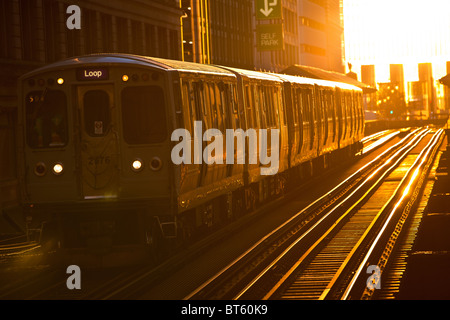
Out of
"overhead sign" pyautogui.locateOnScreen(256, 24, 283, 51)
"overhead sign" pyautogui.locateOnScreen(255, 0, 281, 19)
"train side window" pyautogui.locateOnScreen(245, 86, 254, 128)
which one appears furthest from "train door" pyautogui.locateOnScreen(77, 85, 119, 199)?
"overhead sign" pyautogui.locateOnScreen(256, 24, 283, 51)

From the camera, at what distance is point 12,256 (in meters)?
18.9

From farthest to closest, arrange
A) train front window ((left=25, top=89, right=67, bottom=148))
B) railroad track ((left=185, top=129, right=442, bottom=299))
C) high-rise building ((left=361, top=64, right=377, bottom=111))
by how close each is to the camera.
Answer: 1. high-rise building ((left=361, top=64, right=377, bottom=111))
2. train front window ((left=25, top=89, right=67, bottom=148))
3. railroad track ((left=185, top=129, right=442, bottom=299))

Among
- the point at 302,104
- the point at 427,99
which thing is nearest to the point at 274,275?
the point at 302,104

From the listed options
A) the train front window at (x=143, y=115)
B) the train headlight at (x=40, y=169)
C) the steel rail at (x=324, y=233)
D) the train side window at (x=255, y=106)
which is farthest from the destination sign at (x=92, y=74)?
the train side window at (x=255, y=106)

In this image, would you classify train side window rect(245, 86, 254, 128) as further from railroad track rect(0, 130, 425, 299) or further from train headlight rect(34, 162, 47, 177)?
train headlight rect(34, 162, 47, 177)

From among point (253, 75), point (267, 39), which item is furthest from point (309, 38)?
point (253, 75)

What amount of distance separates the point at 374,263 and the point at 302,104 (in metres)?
15.6

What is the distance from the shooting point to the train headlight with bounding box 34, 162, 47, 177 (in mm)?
17016

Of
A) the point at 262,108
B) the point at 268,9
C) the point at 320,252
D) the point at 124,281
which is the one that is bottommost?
the point at 320,252

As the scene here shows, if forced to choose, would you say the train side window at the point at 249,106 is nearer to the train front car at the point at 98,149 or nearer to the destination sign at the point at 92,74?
the train front car at the point at 98,149

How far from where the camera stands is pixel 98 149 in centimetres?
1695

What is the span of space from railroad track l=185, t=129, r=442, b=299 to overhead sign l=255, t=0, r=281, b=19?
34709 millimetres

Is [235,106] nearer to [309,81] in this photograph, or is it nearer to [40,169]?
[40,169]

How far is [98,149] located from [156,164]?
0.95m
